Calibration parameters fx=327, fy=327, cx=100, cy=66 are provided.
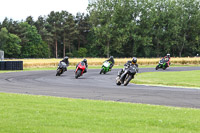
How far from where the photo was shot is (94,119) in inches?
293

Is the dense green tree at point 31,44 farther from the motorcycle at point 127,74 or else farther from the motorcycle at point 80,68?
the motorcycle at point 127,74

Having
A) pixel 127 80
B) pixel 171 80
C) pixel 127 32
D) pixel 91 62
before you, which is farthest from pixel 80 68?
pixel 127 32

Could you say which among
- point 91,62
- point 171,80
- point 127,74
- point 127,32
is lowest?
point 171,80

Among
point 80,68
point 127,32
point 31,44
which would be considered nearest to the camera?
point 80,68

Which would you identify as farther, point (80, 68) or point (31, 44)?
point (31, 44)

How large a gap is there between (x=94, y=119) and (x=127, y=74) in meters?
11.3

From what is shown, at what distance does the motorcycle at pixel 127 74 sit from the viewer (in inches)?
690

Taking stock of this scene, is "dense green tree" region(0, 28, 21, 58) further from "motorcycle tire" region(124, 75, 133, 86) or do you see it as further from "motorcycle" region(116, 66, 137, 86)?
"motorcycle tire" region(124, 75, 133, 86)

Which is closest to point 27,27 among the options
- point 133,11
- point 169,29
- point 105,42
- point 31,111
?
point 105,42

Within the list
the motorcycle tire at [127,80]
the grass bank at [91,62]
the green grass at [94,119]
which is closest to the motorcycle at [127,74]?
the motorcycle tire at [127,80]

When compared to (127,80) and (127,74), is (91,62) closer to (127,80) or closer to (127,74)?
(127,74)

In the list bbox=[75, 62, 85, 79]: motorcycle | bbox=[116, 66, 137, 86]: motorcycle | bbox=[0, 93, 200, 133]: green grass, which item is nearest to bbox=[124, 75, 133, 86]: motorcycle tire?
bbox=[116, 66, 137, 86]: motorcycle

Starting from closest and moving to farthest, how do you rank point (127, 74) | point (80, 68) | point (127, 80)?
1. point (127, 80)
2. point (127, 74)
3. point (80, 68)

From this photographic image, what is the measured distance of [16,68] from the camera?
37375 millimetres
